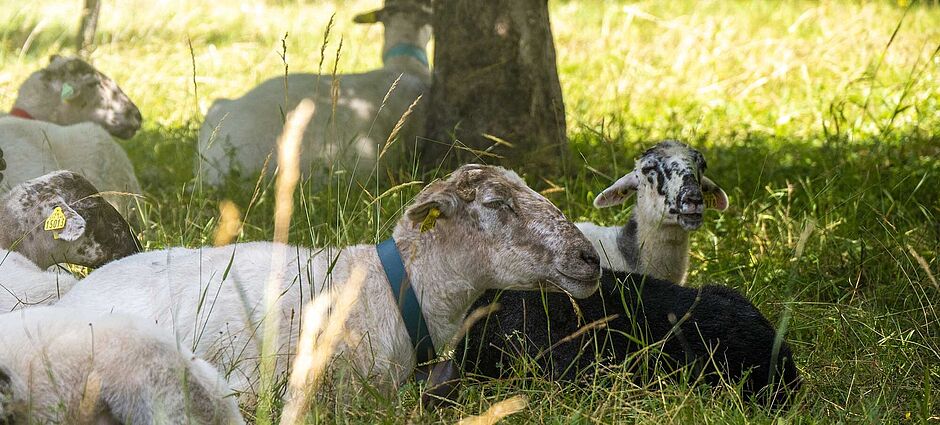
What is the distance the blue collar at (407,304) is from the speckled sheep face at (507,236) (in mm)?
163

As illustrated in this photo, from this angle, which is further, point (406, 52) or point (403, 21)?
point (403, 21)

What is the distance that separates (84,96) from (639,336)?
5350 millimetres

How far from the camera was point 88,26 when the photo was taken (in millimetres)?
11242

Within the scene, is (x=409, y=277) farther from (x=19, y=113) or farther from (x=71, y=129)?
(x=19, y=113)

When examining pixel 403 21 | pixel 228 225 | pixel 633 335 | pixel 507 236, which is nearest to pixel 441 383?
pixel 507 236

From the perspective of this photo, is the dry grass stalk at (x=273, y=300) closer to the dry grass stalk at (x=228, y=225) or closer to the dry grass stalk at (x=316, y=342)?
the dry grass stalk at (x=316, y=342)

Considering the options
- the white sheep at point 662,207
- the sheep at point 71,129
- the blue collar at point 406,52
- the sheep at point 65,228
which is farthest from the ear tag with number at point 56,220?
the blue collar at point 406,52

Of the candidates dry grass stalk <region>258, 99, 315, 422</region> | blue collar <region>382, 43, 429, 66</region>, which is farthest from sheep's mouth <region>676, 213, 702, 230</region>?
blue collar <region>382, 43, 429, 66</region>

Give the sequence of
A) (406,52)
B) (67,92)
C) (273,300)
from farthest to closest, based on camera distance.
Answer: (406,52) < (67,92) < (273,300)

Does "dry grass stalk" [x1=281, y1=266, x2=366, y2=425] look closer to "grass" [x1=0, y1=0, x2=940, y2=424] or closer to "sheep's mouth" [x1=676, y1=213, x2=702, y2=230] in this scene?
"grass" [x1=0, y1=0, x2=940, y2=424]

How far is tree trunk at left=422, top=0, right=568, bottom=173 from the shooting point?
23.9 feet

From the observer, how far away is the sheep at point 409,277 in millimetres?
3949

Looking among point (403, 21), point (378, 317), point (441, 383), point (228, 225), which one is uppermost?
point (403, 21)

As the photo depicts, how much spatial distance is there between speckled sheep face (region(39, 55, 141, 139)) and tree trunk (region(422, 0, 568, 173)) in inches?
98.1
